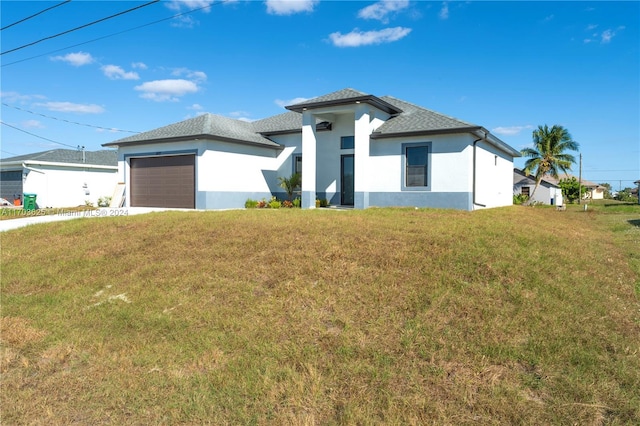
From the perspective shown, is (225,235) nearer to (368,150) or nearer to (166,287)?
(166,287)

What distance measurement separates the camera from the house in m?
15.2

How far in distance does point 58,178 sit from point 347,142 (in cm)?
2153

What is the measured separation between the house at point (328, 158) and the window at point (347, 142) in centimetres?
4

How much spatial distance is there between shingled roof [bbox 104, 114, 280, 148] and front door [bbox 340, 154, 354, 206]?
3.62m

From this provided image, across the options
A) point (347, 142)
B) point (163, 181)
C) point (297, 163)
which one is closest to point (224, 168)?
point (163, 181)

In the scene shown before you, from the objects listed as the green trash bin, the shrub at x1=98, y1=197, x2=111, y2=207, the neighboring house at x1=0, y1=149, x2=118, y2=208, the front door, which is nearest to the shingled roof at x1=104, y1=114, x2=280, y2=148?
the front door

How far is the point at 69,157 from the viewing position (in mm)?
29172

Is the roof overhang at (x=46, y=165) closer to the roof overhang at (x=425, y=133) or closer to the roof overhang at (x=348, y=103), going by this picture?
the roof overhang at (x=348, y=103)

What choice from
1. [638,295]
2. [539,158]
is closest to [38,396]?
[638,295]

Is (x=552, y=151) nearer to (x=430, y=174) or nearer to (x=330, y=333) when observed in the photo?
(x=430, y=174)

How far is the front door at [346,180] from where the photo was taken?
17.8 m

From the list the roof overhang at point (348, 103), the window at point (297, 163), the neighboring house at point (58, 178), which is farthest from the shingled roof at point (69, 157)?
the roof overhang at point (348, 103)

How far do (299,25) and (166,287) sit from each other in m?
11.8

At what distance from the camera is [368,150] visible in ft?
52.7
